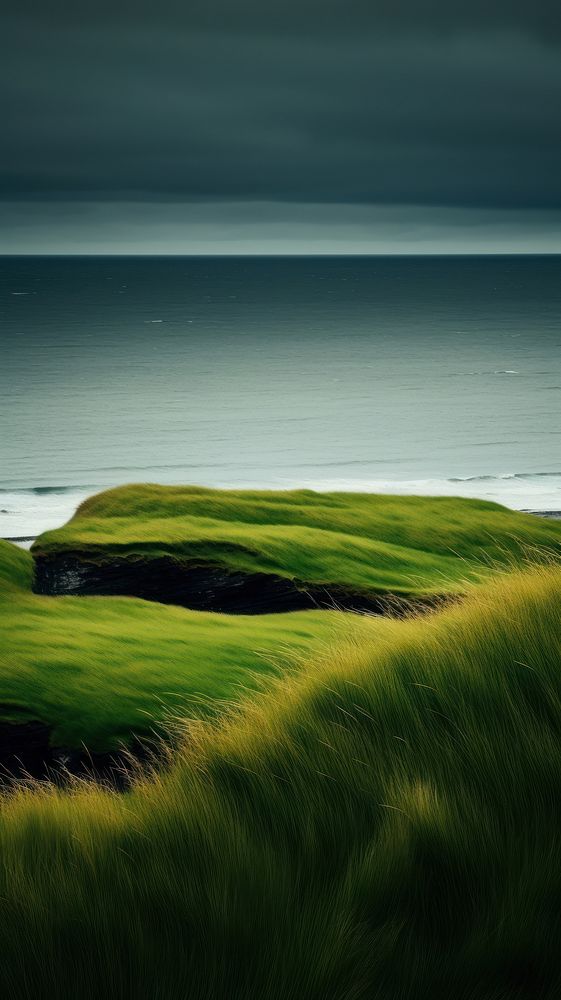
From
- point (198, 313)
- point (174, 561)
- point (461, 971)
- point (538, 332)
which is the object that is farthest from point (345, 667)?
point (198, 313)

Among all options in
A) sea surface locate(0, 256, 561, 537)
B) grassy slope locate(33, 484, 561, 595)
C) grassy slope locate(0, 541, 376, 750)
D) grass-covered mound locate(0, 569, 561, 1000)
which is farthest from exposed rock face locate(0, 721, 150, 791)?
sea surface locate(0, 256, 561, 537)

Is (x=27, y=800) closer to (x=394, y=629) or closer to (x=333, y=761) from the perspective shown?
(x=333, y=761)

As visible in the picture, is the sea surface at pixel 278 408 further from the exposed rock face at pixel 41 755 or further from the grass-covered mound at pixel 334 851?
the grass-covered mound at pixel 334 851

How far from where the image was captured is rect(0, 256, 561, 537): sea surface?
44.3m

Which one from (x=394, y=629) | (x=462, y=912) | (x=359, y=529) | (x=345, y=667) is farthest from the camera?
(x=359, y=529)

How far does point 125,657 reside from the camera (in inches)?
386

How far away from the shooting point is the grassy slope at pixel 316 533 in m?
14.2

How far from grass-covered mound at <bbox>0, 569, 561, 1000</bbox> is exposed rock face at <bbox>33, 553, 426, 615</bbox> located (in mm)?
8694

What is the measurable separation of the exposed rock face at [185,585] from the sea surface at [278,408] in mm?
15924

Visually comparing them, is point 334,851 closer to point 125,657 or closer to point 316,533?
point 125,657

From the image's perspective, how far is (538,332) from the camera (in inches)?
5000

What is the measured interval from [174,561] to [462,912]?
1122cm

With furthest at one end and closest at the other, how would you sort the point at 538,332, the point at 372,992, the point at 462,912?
the point at 538,332
the point at 462,912
the point at 372,992

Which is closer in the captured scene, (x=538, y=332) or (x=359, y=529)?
(x=359, y=529)
